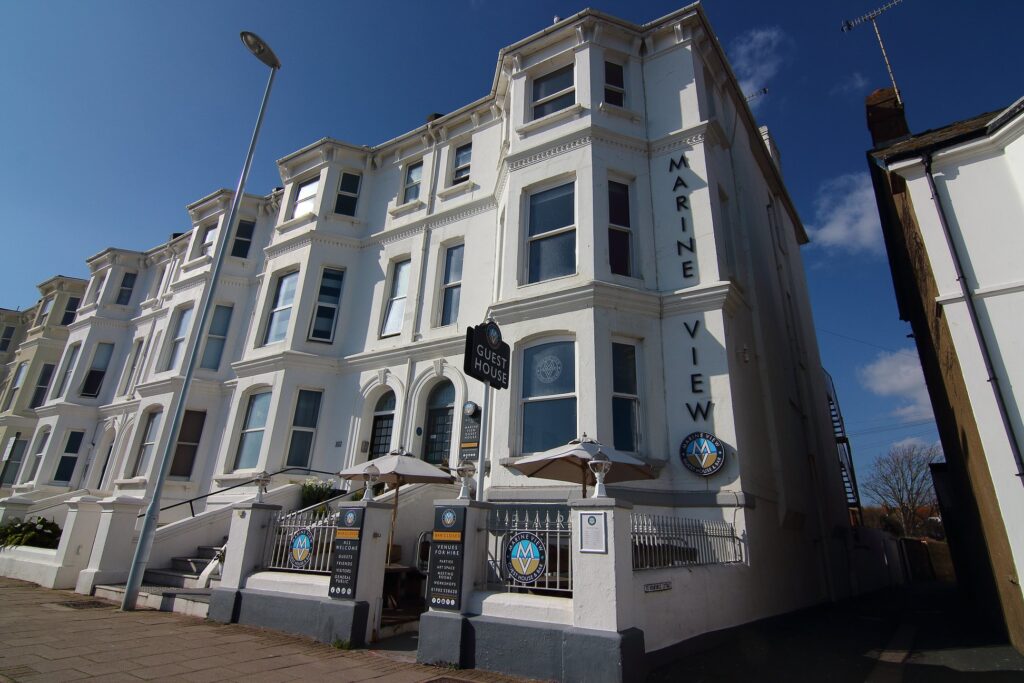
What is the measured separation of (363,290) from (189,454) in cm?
756

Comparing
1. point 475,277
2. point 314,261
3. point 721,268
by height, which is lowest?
point 721,268

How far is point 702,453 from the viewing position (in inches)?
378

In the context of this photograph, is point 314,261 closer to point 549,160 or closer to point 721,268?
point 549,160

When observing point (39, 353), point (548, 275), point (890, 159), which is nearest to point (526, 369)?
point (548, 275)

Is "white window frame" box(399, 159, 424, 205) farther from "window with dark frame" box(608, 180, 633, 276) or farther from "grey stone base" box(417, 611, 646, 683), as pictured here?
"grey stone base" box(417, 611, 646, 683)

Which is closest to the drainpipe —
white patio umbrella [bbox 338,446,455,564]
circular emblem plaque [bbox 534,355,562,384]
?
circular emblem plaque [bbox 534,355,562,384]

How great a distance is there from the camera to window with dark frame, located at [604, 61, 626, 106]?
522 inches

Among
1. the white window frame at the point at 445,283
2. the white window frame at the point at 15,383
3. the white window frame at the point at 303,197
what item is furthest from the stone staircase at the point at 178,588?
the white window frame at the point at 15,383

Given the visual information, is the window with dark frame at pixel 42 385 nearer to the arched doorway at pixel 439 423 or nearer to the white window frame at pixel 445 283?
the white window frame at pixel 445 283

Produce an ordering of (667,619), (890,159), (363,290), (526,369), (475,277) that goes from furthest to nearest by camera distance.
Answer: (363,290) → (475,277) → (526,369) → (890,159) → (667,619)

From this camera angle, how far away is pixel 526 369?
36.1ft

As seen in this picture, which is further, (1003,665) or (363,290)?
(363,290)

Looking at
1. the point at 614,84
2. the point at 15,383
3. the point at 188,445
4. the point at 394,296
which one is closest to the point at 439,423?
the point at 394,296

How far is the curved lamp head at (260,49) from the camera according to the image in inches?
478
